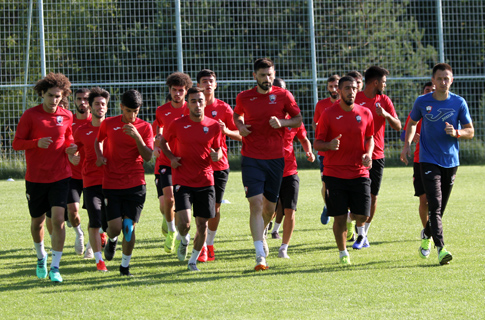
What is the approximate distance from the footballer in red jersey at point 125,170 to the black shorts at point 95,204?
44 centimetres

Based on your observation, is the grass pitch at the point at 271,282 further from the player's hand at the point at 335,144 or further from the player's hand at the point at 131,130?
the player's hand at the point at 131,130

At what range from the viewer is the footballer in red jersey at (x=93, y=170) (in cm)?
816

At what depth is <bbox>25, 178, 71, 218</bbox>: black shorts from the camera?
7574 mm

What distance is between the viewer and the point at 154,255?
9094 millimetres

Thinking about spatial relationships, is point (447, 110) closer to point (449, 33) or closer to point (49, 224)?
point (49, 224)

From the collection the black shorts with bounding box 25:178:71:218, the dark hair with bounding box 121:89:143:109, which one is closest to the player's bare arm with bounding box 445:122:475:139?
the dark hair with bounding box 121:89:143:109

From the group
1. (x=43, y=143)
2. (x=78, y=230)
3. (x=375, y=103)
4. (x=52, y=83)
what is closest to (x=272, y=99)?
(x=375, y=103)

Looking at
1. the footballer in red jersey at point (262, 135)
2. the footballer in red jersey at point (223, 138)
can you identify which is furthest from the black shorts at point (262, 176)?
the footballer in red jersey at point (223, 138)

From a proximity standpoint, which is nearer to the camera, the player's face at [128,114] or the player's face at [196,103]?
the player's face at [128,114]

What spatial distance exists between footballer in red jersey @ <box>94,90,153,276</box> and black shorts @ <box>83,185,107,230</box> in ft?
1.44

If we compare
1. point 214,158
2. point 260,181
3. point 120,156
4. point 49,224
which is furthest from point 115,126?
point 49,224

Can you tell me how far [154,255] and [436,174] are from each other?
374 cm

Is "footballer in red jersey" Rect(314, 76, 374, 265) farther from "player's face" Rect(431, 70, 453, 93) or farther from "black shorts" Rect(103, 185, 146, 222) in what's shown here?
"black shorts" Rect(103, 185, 146, 222)

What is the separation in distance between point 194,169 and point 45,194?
1.67m
